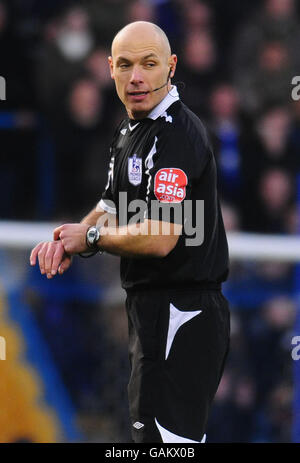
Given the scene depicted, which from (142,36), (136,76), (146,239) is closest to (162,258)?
(146,239)

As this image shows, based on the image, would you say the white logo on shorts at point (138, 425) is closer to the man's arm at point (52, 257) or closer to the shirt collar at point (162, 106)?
the man's arm at point (52, 257)

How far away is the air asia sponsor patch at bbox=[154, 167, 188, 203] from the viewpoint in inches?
128

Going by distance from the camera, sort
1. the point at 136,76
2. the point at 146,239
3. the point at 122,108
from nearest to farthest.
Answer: the point at 146,239
the point at 136,76
the point at 122,108

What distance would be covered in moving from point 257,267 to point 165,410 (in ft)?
5.62

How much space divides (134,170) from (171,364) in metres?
0.70

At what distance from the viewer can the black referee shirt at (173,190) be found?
3275 millimetres

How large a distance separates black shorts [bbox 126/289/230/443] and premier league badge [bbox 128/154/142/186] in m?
0.40

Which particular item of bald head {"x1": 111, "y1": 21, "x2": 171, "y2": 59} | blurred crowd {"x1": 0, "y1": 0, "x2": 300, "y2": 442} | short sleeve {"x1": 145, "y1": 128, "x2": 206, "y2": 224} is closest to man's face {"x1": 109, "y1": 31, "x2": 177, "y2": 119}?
bald head {"x1": 111, "y1": 21, "x2": 171, "y2": 59}

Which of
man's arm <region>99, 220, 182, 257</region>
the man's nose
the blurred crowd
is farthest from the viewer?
the blurred crowd

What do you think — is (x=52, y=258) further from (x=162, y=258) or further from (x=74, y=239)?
(x=162, y=258)

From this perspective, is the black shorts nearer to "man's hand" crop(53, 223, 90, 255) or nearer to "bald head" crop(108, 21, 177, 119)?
"man's hand" crop(53, 223, 90, 255)

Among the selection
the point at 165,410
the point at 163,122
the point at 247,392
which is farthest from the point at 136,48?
the point at 247,392

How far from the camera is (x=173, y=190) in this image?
326cm

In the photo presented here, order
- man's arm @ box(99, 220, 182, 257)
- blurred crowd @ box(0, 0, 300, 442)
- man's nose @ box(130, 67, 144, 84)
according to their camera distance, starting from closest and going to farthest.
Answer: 1. man's arm @ box(99, 220, 182, 257)
2. man's nose @ box(130, 67, 144, 84)
3. blurred crowd @ box(0, 0, 300, 442)
